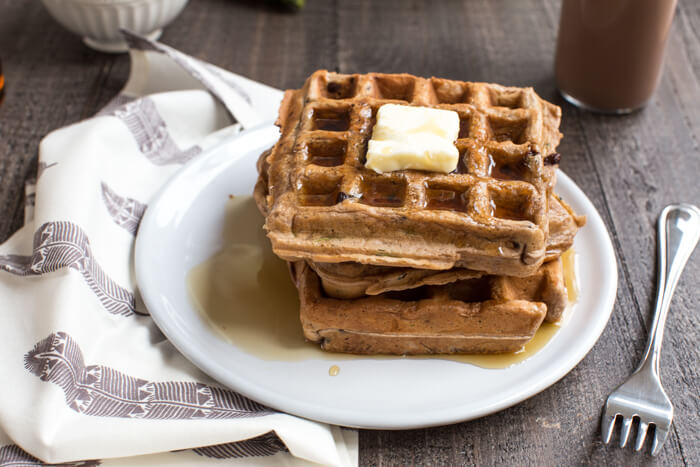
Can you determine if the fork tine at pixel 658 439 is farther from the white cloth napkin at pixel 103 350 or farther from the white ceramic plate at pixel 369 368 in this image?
the white cloth napkin at pixel 103 350

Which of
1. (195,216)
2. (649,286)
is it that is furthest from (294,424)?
(649,286)

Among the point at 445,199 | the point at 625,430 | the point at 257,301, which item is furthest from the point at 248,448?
the point at 625,430

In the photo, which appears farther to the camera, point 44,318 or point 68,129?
point 68,129

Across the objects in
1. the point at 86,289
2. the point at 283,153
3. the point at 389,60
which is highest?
the point at 283,153

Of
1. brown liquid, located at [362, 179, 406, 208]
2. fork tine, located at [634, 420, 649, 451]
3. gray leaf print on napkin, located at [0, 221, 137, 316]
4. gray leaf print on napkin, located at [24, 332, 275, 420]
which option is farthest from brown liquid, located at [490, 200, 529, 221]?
gray leaf print on napkin, located at [0, 221, 137, 316]

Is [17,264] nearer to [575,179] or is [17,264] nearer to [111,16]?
[111,16]

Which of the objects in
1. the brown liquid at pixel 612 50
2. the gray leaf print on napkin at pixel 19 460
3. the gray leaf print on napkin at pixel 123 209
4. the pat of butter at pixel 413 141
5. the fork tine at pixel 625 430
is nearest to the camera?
the gray leaf print on napkin at pixel 19 460

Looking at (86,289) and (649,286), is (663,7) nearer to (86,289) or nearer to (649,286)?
(649,286)

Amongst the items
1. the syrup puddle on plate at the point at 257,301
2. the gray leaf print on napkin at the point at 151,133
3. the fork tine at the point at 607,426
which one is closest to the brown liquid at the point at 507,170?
the syrup puddle on plate at the point at 257,301
